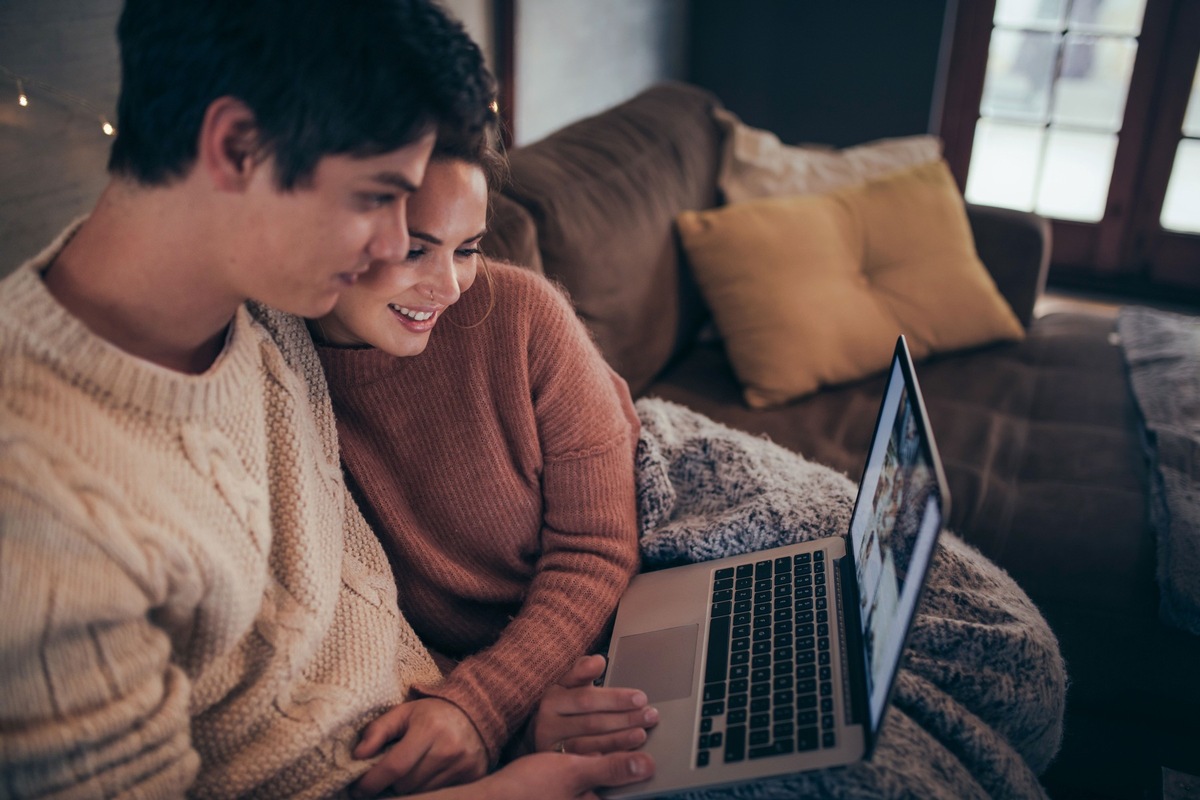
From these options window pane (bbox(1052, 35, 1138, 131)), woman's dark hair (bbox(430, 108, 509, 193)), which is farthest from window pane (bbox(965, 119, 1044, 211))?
woman's dark hair (bbox(430, 108, 509, 193))

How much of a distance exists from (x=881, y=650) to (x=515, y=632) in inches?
16.7

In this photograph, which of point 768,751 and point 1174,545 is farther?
point 1174,545

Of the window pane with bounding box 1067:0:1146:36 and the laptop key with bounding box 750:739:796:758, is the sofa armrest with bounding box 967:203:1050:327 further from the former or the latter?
the laptop key with bounding box 750:739:796:758

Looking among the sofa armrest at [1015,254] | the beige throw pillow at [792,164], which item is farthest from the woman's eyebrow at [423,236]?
the sofa armrest at [1015,254]

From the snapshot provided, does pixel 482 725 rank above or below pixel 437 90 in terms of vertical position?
below

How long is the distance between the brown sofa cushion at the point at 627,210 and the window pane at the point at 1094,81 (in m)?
1.83

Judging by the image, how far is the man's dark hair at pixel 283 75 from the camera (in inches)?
27.8

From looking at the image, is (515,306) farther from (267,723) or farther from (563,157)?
(563,157)

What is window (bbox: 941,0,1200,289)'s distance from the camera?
324cm

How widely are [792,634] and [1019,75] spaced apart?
3.09 m

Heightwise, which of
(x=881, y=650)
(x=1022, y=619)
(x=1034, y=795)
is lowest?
(x=1034, y=795)

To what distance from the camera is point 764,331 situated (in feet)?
6.34

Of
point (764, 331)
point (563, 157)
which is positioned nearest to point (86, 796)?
point (563, 157)

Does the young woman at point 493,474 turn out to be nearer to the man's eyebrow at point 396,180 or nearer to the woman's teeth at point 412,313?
the woman's teeth at point 412,313
